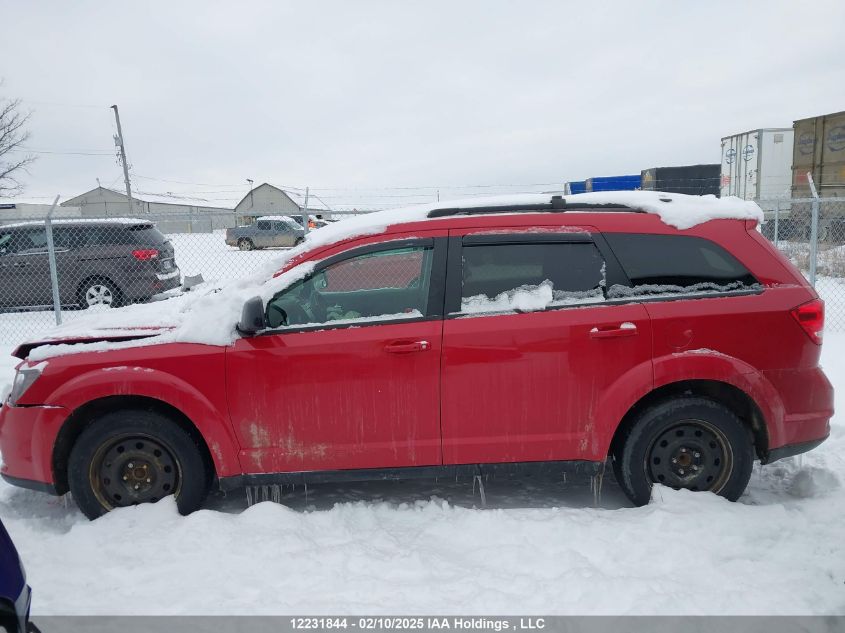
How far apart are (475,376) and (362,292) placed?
1.08m

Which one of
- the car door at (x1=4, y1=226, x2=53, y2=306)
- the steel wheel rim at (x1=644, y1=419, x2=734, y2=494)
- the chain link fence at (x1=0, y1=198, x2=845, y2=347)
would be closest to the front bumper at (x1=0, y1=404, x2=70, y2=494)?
the steel wheel rim at (x1=644, y1=419, x2=734, y2=494)

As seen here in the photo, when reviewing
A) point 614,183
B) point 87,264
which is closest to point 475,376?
point 87,264

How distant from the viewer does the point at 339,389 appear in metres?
3.59

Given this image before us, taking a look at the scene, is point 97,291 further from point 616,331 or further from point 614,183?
point 614,183

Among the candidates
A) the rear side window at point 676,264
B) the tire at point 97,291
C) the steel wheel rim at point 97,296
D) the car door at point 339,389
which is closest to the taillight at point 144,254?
the tire at point 97,291

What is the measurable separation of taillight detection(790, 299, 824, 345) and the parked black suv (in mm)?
9866

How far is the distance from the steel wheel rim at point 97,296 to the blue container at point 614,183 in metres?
21.2

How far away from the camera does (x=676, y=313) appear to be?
360 centimetres

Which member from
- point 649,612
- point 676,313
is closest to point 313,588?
point 649,612

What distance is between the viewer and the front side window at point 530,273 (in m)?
3.68

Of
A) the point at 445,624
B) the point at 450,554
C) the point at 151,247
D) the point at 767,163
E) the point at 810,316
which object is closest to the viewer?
the point at 445,624

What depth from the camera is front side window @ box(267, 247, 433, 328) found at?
12.1ft

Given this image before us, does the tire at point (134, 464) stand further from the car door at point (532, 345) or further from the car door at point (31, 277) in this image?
the car door at point (31, 277)

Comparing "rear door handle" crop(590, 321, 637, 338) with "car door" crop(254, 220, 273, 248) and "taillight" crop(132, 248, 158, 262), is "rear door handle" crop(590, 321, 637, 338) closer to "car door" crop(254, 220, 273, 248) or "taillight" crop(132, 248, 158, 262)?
"taillight" crop(132, 248, 158, 262)
